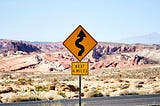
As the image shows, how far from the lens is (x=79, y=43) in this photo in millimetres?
12969

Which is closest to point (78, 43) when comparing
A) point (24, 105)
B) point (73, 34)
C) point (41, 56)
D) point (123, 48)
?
point (73, 34)

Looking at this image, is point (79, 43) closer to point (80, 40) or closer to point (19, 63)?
point (80, 40)

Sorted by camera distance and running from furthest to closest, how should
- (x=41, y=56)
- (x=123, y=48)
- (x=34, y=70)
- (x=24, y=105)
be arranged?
(x=123, y=48), (x=41, y=56), (x=34, y=70), (x=24, y=105)

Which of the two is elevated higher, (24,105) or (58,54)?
(58,54)

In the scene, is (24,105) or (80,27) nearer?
(80,27)

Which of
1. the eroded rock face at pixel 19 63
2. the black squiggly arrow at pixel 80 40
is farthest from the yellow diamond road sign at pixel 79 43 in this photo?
the eroded rock face at pixel 19 63

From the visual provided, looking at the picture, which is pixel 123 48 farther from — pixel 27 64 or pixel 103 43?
pixel 27 64

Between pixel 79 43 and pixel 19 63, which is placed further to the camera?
pixel 19 63

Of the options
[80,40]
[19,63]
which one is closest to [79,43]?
[80,40]

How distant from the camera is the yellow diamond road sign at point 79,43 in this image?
12.9 m

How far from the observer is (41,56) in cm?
13875

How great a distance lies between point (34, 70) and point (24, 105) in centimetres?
10695

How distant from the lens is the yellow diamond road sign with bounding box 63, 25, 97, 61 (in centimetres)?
1293

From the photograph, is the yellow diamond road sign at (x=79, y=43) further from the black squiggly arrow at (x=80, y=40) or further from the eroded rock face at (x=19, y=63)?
the eroded rock face at (x=19, y=63)
